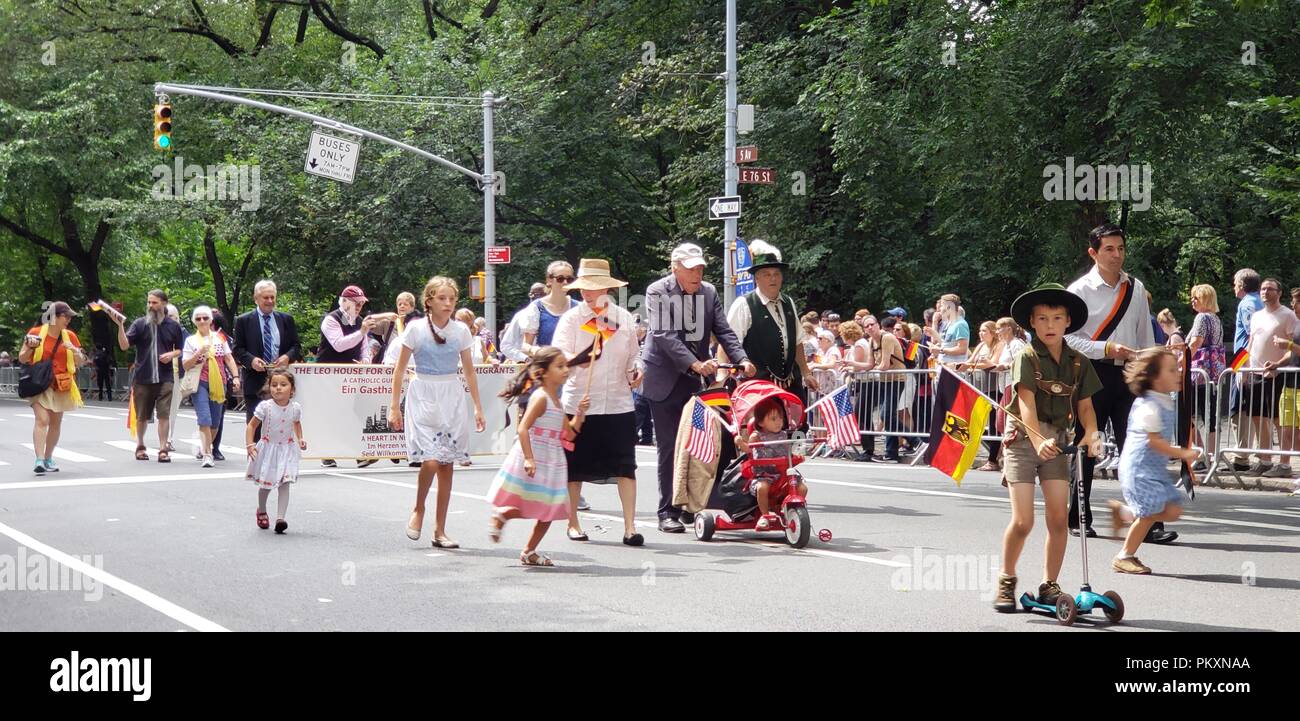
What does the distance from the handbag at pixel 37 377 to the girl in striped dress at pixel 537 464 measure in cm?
903

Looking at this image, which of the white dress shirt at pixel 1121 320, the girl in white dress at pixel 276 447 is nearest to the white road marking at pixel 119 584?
the girl in white dress at pixel 276 447

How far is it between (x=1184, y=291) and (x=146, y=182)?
98.1 feet

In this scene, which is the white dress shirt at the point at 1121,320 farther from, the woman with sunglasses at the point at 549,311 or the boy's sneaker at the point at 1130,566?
the woman with sunglasses at the point at 549,311

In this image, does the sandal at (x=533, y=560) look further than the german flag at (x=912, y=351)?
No

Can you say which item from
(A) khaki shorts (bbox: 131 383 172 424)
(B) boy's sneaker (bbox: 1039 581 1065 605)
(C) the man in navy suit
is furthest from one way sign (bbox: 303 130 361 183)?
(B) boy's sneaker (bbox: 1039 581 1065 605)

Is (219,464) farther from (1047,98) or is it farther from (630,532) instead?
(1047,98)

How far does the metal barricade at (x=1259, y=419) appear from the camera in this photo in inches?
555

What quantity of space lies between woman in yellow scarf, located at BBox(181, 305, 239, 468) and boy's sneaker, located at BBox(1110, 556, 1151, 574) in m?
11.0

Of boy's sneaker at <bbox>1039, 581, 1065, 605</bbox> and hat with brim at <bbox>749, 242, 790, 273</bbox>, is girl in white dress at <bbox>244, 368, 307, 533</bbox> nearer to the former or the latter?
hat with brim at <bbox>749, 242, 790, 273</bbox>

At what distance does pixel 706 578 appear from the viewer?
8414 millimetres

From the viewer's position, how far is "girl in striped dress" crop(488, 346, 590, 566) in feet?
29.1

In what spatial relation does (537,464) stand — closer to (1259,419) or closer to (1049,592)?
(1049,592)

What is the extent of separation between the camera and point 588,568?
29.2ft

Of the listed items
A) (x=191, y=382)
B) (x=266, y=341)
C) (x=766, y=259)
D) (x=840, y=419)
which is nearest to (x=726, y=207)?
(x=191, y=382)
